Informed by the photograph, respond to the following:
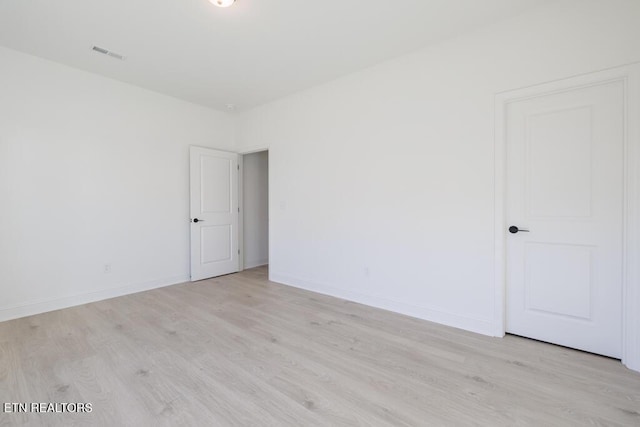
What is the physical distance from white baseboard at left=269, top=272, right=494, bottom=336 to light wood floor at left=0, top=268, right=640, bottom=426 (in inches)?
4.7

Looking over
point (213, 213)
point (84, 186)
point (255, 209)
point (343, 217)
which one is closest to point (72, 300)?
point (84, 186)

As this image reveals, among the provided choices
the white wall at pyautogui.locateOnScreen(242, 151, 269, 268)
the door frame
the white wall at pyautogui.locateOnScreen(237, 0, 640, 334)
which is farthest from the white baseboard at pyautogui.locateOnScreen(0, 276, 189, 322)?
the door frame

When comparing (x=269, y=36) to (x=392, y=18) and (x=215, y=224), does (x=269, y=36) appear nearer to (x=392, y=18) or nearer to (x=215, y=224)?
(x=392, y=18)

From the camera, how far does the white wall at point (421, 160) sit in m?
2.27

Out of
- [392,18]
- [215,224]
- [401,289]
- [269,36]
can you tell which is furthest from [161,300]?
[392,18]

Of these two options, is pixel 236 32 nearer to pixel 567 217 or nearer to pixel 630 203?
pixel 567 217

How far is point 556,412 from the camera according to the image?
1.59m

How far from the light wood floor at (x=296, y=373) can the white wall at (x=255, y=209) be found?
2.41 m

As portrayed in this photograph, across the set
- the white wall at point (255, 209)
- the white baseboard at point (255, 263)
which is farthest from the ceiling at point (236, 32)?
the white baseboard at point (255, 263)

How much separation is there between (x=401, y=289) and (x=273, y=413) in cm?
191

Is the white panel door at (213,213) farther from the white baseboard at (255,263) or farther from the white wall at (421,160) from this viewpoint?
the white wall at (421,160)

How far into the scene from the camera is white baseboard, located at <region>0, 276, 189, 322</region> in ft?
9.63

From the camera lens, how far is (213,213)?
180 inches

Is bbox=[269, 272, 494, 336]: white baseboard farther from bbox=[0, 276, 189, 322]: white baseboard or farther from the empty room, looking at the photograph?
bbox=[0, 276, 189, 322]: white baseboard
